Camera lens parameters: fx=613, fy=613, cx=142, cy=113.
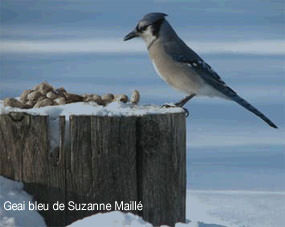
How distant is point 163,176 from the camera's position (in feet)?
10.7

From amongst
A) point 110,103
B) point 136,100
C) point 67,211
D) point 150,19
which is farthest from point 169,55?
point 67,211

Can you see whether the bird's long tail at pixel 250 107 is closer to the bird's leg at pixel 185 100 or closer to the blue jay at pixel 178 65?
the blue jay at pixel 178 65

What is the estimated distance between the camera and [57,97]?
369 cm

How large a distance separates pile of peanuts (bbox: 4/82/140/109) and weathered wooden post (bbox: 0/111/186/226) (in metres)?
0.37

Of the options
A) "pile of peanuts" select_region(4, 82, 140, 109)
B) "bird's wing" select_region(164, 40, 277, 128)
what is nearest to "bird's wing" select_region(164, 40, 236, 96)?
"bird's wing" select_region(164, 40, 277, 128)

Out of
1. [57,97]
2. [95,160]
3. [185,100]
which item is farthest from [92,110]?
[185,100]

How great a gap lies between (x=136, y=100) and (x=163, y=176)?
67 centimetres

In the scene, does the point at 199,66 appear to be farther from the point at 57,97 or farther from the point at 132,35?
the point at 57,97

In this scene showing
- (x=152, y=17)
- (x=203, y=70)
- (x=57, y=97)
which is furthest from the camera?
(x=203, y=70)

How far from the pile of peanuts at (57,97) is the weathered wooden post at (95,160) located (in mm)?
367

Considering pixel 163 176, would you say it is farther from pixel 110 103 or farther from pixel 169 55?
pixel 169 55

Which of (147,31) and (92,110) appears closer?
(92,110)

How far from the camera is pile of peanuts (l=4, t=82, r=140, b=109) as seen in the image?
361 centimetres

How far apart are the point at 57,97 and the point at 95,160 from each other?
2.29 ft
